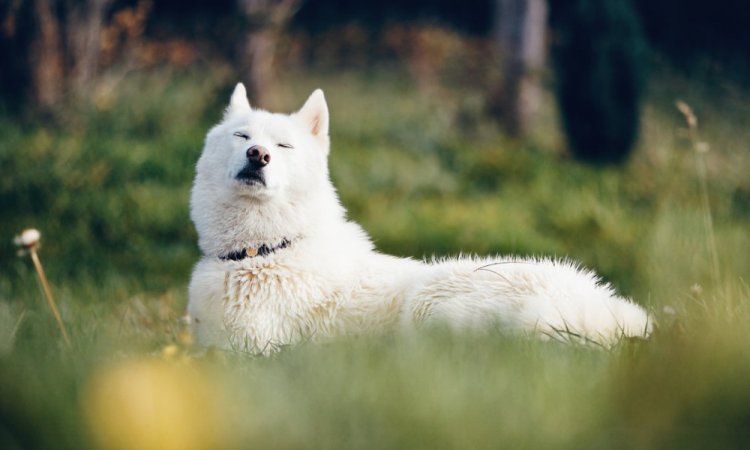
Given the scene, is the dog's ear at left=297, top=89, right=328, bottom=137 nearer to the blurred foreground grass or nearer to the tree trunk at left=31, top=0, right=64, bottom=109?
the blurred foreground grass

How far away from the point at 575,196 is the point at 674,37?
8633 mm

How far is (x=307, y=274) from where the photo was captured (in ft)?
11.3

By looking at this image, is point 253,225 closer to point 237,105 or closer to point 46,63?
point 237,105

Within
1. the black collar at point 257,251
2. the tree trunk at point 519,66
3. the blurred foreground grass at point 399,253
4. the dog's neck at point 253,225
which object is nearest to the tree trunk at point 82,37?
the blurred foreground grass at point 399,253

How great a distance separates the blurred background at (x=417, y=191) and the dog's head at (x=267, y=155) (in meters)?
0.74

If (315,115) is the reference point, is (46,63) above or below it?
above

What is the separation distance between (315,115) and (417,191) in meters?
4.38

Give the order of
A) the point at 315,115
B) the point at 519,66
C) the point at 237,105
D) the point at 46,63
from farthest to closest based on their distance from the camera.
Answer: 1. the point at 519,66
2. the point at 46,63
3. the point at 237,105
4. the point at 315,115

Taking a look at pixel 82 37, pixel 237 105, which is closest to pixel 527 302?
pixel 237 105

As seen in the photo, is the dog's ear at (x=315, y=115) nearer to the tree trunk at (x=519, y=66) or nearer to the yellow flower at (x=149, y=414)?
the yellow flower at (x=149, y=414)

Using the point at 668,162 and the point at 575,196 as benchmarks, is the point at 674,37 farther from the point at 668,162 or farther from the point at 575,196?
the point at 575,196

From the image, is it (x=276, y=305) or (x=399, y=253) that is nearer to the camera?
(x=276, y=305)

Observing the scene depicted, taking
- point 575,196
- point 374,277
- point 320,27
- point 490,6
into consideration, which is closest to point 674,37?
point 490,6

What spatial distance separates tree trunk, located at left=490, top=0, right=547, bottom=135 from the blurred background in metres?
0.03
